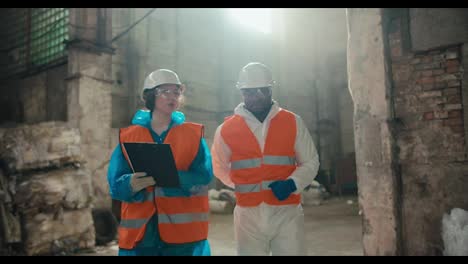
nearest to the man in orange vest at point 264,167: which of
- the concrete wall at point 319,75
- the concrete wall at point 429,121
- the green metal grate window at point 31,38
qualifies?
the concrete wall at point 429,121

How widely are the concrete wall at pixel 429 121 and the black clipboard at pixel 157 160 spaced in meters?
2.75

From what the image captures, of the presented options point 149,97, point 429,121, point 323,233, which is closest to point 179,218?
point 149,97

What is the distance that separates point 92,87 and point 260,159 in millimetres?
5987

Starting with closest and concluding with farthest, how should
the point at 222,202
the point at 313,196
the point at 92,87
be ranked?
1. the point at 92,87
2. the point at 222,202
3. the point at 313,196

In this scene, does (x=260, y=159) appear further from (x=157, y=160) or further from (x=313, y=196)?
(x=313, y=196)

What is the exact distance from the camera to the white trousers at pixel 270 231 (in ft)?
8.61

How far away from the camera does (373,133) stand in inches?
160

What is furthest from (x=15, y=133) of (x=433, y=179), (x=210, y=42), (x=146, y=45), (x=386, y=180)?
(x=210, y=42)

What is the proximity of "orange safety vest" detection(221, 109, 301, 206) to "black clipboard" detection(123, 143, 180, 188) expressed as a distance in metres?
0.65

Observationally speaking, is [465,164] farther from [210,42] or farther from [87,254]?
[210,42]

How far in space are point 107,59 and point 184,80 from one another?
19.3 feet

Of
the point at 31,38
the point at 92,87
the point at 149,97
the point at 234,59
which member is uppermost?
the point at 234,59

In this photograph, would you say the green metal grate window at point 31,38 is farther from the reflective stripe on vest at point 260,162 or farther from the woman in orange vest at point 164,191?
the reflective stripe on vest at point 260,162

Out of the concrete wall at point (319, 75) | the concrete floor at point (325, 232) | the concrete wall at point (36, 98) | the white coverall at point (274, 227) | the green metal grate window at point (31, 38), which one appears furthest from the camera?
the concrete wall at point (319, 75)
